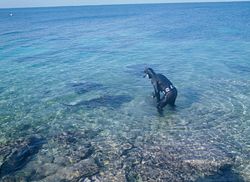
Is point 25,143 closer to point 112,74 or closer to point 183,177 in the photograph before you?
point 183,177

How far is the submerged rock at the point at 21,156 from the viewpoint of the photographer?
9.13m

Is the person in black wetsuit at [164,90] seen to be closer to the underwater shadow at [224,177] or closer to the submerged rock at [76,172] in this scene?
the underwater shadow at [224,177]

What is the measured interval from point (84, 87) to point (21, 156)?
832 centimetres

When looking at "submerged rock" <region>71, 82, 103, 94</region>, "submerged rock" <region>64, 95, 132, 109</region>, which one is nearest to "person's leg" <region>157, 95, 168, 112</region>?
"submerged rock" <region>64, 95, 132, 109</region>

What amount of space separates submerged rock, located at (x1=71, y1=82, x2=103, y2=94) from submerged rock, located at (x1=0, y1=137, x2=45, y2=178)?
246 inches

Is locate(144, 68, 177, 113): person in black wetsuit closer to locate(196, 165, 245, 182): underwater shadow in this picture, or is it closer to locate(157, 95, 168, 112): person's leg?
locate(157, 95, 168, 112): person's leg

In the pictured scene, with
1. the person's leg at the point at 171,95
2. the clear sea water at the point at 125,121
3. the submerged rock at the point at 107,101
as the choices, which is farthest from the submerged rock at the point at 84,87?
the person's leg at the point at 171,95

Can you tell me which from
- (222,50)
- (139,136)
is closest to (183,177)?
(139,136)

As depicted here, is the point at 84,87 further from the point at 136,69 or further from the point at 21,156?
the point at 21,156

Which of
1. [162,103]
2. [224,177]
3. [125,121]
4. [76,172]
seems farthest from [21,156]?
[224,177]

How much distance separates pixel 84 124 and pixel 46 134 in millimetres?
1600

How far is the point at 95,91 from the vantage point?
16906 millimetres

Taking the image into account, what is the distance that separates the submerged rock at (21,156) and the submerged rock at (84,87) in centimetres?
624

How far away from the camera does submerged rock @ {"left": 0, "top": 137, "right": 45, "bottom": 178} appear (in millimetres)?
9133
